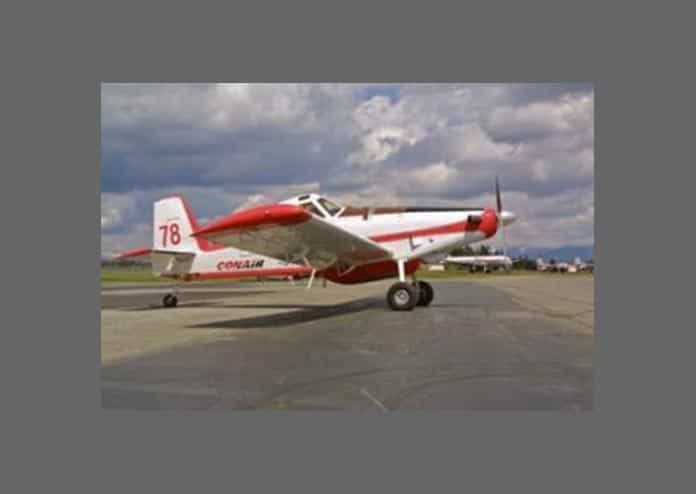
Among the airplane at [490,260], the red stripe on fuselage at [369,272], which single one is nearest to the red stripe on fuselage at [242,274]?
the red stripe on fuselage at [369,272]

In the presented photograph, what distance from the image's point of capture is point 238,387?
20.0 feet

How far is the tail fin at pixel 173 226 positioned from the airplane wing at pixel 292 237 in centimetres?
255

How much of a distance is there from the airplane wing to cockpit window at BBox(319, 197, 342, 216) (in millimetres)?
807

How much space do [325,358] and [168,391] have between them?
6.94ft

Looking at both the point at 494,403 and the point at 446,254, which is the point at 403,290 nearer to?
the point at 446,254

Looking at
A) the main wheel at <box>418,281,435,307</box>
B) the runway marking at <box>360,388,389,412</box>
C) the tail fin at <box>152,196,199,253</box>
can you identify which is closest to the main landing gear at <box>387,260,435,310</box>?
the main wheel at <box>418,281,435,307</box>

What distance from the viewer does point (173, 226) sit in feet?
46.9

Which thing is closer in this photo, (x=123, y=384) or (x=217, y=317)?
(x=123, y=384)

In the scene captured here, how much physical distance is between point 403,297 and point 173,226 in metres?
6.10

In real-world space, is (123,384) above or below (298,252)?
below

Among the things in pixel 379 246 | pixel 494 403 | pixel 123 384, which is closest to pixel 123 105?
pixel 123 384

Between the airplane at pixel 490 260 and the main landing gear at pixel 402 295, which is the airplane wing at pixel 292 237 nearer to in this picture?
the main landing gear at pixel 402 295

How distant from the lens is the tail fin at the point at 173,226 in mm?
13531

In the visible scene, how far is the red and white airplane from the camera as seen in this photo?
1170cm
